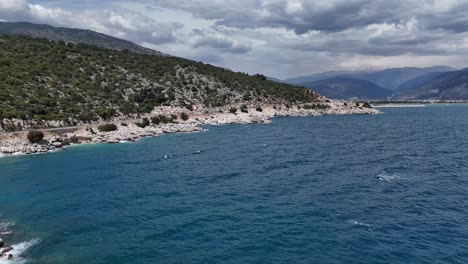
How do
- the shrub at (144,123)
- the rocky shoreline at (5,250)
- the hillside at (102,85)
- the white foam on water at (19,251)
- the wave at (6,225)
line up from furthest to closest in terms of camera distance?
the shrub at (144,123), the hillside at (102,85), the wave at (6,225), the rocky shoreline at (5,250), the white foam on water at (19,251)

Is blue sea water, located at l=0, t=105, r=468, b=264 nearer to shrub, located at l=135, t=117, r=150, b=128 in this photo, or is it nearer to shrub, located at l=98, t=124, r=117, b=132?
shrub, located at l=98, t=124, r=117, b=132

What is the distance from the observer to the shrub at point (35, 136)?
7738 centimetres

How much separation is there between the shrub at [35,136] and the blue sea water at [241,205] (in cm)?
936

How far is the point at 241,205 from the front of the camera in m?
39.8

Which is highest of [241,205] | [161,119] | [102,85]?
[102,85]

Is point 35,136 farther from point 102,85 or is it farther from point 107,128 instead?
point 102,85

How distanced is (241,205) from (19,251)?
20.3 m

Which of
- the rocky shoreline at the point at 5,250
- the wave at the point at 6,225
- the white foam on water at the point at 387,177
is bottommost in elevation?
the rocky shoreline at the point at 5,250

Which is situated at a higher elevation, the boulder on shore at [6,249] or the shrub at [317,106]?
the shrub at [317,106]

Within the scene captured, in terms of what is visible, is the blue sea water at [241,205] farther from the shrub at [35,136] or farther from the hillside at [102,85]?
the hillside at [102,85]

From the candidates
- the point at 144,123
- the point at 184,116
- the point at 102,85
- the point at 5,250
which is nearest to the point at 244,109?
the point at 184,116

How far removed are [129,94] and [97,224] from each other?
99.8 metres

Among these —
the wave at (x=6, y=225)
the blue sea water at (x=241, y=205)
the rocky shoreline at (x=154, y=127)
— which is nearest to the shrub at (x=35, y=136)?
the rocky shoreline at (x=154, y=127)

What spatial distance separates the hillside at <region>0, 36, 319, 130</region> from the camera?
98.0m
